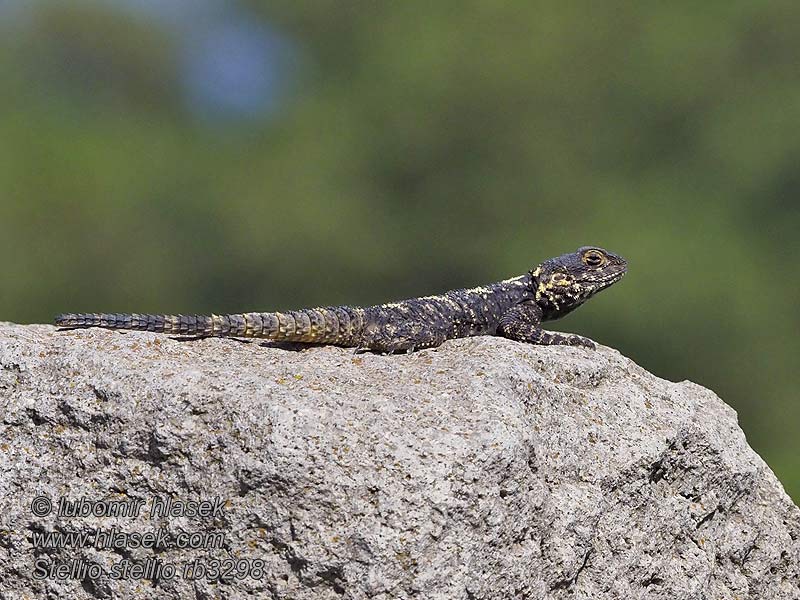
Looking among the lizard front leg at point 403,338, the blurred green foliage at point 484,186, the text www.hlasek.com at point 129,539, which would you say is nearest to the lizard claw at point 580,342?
the lizard front leg at point 403,338

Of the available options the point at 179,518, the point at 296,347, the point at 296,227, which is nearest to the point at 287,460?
the point at 179,518

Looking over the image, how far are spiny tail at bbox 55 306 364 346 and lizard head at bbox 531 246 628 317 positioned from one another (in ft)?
4.78

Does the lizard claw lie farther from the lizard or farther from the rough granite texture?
the rough granite texture

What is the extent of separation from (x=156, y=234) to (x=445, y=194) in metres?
5.45

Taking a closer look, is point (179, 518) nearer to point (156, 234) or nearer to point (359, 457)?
point (359, 457)

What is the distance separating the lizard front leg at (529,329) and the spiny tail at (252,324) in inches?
38.7

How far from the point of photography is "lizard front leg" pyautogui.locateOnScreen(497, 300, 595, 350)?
5.71 meters

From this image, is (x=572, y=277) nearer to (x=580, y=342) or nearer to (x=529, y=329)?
(x=529, y=329)

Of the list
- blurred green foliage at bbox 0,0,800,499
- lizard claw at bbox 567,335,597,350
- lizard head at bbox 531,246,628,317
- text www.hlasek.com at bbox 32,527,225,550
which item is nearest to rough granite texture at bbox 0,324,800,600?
text www.hlasek.com at bbox 32,527,225,550

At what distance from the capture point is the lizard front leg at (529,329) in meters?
5.71

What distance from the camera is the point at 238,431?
13.2 feet

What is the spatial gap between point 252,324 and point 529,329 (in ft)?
5.46

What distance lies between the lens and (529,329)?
5.96 metres

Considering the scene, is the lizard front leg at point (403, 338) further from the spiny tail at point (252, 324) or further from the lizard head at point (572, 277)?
the lizard head at point (572, 277)
